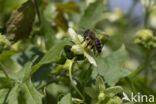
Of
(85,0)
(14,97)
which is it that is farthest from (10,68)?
(85,0)

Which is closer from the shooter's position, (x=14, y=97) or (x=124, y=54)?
(x=14, y=97)

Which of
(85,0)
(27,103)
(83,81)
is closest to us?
(27,103)

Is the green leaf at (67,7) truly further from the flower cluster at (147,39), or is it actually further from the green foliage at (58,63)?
the flower cluster at (147,39)

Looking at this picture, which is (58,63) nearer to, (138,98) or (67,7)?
(138,98)

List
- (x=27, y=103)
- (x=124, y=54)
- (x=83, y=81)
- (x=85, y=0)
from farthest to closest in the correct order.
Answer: (x=85, y=0) → (x=124, y=54) → (x=83, y=81) → (x=27, y=103)

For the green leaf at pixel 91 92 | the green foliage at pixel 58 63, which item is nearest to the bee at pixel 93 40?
the green foliage at pixel 58 63

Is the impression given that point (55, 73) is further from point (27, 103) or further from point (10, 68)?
point (10, 68)
